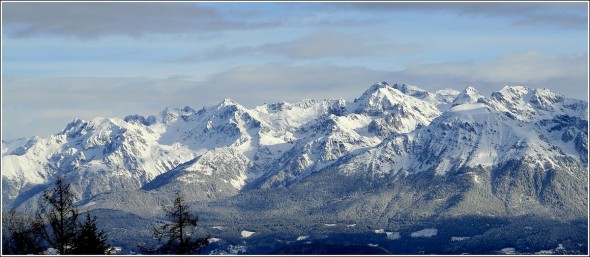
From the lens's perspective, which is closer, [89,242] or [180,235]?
[180,235]

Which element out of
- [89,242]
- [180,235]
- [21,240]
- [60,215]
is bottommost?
[180,235]

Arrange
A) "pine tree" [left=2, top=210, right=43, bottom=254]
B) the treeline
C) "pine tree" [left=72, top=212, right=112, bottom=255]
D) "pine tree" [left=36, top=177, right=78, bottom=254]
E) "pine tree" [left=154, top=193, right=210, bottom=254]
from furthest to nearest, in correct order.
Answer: "pine tree" [left=72, top=212, right=112, bottom=255] → "pine tree" [left=2, top=210, right=43, bottom=254] → "pine tree" [left=36, top=177, right=78, bottom=254] → the treeline → "pine tree" [left=154, top=193, right=210, bottom=254]

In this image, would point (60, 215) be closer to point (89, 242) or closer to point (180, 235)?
point (89, 242)

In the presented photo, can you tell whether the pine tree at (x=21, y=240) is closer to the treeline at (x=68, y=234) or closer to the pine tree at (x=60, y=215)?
the treeline at (x=68, y=234)

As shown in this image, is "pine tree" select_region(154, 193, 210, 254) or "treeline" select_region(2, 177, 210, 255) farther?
"treeline" select_region(2, 177, 210, 255)

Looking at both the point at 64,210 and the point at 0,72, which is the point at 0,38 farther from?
the point at 64,210

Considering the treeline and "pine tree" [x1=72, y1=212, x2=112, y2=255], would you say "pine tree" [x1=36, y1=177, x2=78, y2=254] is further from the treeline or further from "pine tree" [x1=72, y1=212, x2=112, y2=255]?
"pine tree" [x1=72, y1=212, x2=112, y2=255]

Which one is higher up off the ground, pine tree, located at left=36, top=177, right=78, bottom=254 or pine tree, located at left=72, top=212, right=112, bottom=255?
pine tree, located at left=36, top=177, right=78, bottom=254

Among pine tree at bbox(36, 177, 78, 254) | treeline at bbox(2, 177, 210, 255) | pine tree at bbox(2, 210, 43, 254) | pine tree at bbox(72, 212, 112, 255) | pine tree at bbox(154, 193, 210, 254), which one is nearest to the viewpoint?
pine tree at bbox(154, 193, 210, 254)

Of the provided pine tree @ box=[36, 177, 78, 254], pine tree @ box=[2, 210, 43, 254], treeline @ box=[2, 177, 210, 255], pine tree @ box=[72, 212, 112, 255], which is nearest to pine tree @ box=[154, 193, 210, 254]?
treeline @ box=[2, 177, 210, 255]

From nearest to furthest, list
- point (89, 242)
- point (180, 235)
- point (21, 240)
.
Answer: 1. point (180, 235)
2. point (21, 240)
3. point (89, 242)

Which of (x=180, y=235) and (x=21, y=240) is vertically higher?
(x=21, y=240)

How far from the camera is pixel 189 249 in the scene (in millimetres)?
90250

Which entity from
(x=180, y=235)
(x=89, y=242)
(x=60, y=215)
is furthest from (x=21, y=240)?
(x=180, y=235)
